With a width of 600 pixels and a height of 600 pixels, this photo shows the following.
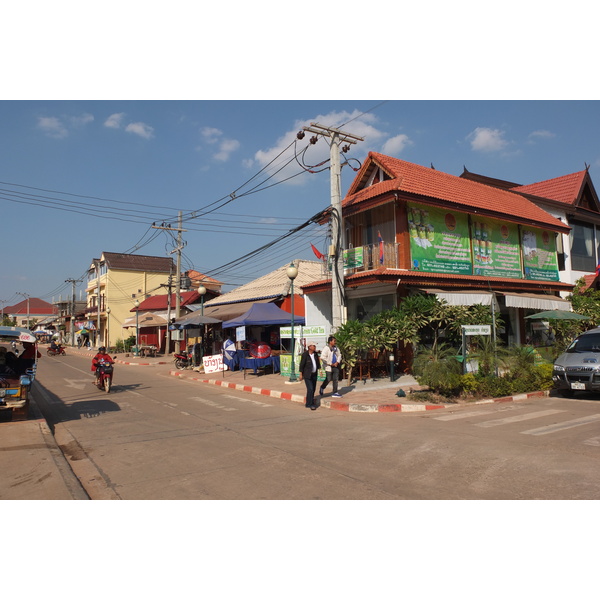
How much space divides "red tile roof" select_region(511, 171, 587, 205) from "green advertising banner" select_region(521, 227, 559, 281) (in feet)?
10.8

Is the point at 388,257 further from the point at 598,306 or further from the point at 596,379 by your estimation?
the point at 598,306

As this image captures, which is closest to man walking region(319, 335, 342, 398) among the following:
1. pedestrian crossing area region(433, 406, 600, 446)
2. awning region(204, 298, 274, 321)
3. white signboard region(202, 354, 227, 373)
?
pedestrian crossing area region(433, 406, 600, 446)

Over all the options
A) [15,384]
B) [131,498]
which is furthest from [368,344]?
[131,498]

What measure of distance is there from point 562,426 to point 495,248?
12667 millimetres

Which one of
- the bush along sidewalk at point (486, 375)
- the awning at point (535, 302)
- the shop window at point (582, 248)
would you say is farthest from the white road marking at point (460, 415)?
the shop window at point (582, 248)

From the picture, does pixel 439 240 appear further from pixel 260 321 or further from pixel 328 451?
pixel 328 451

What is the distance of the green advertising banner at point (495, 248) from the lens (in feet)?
63.4

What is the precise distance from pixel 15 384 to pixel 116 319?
45411 millimetres

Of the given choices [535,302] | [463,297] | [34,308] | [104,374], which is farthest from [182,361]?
[34,308]

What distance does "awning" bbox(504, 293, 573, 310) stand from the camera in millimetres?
17781

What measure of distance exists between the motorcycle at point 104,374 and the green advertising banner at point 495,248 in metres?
14.1

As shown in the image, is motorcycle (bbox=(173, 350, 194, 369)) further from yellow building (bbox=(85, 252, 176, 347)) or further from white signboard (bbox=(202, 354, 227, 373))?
yellow building (bbox=(85, 252, 176, 347))

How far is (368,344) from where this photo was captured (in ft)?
47.5

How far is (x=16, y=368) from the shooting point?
1144cm
